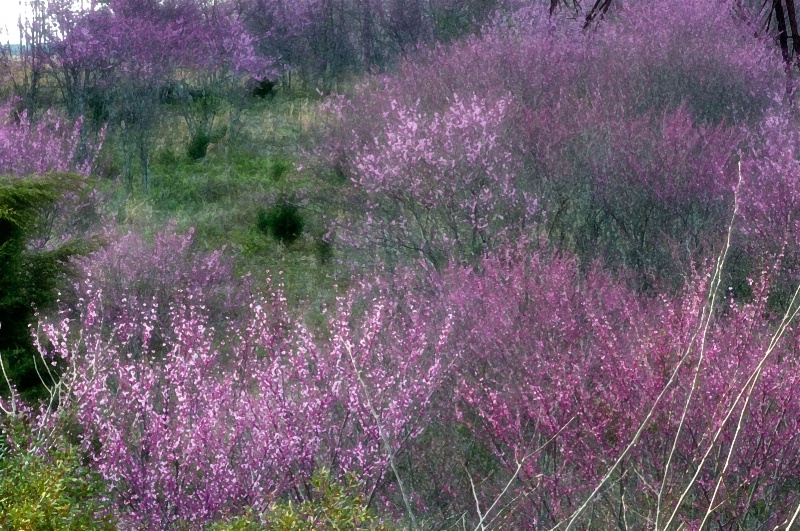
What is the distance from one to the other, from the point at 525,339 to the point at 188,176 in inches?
561

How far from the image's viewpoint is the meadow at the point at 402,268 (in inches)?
281

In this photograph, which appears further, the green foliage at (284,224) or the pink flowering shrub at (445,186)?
the green foliage at (284,224)

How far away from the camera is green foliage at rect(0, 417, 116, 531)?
152 inches

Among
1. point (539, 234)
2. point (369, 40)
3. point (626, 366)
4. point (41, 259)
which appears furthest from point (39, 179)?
point (369, 40)

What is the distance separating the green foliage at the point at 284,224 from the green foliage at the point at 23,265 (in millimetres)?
12850

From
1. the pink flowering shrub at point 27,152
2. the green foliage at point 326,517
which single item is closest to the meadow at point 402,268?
the green foliage at point 326,517

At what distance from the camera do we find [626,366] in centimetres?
855

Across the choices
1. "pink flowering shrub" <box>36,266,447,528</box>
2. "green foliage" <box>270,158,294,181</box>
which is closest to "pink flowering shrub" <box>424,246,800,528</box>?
"pink flowering shrub" <box>36,266,447,528</box>

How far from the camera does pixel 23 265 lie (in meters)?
7.11

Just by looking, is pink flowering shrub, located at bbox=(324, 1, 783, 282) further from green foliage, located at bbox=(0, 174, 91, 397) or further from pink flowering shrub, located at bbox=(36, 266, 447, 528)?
green foliage, located at bbox=(0, 174, 91, 397)

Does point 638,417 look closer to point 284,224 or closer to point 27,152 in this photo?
point 27,152

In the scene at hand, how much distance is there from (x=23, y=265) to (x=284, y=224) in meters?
13.3

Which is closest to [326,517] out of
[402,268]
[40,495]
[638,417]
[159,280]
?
[40,495]

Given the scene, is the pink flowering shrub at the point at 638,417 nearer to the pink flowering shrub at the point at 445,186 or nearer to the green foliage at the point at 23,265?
the green foliage at the point at 23,265
